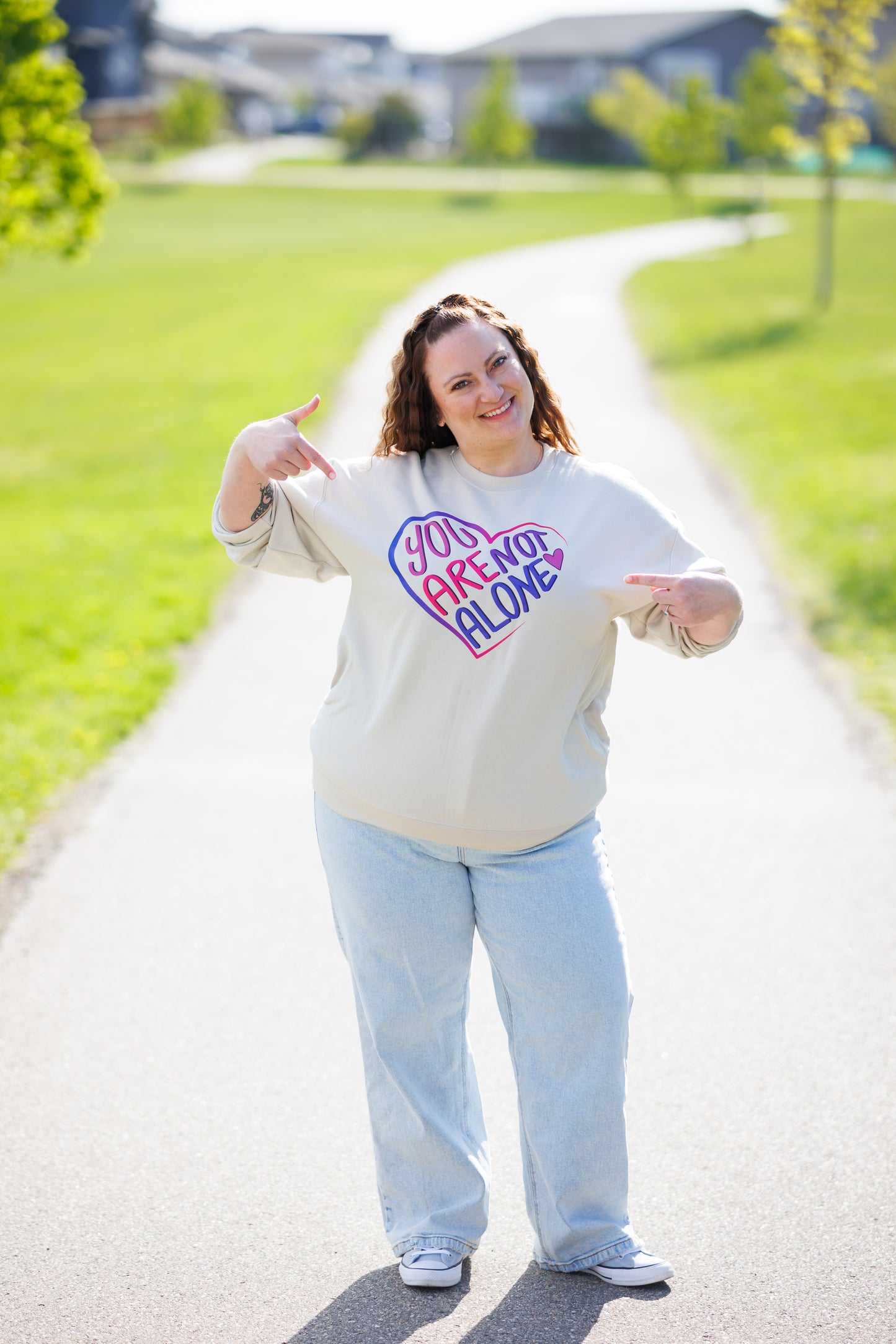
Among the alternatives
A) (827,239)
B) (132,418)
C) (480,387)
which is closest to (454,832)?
(480,387)

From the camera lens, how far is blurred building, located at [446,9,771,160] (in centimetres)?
6925

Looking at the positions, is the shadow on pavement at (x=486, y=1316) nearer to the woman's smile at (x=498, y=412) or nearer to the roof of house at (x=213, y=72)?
the woman's smile at (x=498, y=412)

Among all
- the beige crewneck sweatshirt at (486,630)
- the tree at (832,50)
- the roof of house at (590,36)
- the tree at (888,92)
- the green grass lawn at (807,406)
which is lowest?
the beige crewneck sweatshirt at (486,630)

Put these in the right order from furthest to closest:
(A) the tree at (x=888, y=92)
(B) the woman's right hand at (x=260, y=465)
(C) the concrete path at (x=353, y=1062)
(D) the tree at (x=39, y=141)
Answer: (A) the tree at (x=888, y=92) < (D) the tree at (x=39, y=141) < (C) the concrete path at (x=353, y=1062) < (B) the woman's right hand at (x=260, y=465)

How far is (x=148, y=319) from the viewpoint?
23719mm

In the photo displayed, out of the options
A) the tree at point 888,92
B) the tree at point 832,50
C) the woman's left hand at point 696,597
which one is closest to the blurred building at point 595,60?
the tree at point 888,92

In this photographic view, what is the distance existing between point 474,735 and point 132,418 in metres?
13.8

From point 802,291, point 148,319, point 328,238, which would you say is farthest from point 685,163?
point 148,319

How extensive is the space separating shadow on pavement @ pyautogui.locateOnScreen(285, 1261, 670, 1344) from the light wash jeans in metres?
0.06

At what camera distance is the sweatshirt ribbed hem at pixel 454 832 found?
103 inches

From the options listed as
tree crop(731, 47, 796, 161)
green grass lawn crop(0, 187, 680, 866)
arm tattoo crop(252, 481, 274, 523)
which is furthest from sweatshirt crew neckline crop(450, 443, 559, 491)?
tree crop(731, 47, 796, 161)

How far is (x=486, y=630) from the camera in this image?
8.33ft

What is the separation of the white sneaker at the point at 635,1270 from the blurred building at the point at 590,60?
71.9 meters

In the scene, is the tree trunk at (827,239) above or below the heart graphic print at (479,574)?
above
